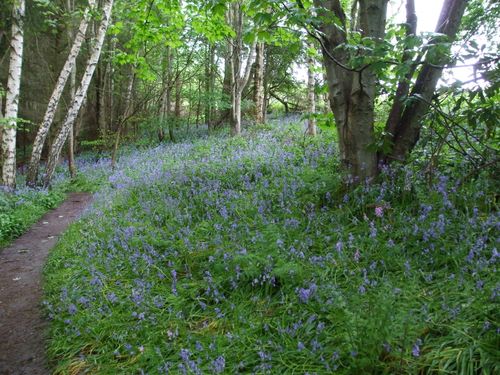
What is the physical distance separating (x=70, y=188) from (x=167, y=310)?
32.4ft

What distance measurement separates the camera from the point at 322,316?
10.3 ft

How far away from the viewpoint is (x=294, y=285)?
3.65 m

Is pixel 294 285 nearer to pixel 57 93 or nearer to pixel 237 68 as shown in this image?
pixel 57 93

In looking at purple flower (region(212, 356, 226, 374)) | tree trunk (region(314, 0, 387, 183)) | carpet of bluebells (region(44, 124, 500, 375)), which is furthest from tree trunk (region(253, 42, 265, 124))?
purple flower (region(212, 356, 226, 374))

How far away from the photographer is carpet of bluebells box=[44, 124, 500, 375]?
2.70 m

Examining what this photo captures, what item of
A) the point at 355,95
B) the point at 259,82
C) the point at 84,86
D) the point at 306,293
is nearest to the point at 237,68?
the point at 259,82

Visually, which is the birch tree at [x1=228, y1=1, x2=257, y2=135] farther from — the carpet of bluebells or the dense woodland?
the carpet of bluebells

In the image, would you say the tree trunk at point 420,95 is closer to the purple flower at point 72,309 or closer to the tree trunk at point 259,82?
the purple flower at point 72,309

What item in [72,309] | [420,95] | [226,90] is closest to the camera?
[72,309]

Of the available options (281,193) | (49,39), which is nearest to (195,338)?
(281,193)

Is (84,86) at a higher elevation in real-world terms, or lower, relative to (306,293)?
higher

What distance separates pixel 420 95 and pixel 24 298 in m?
5.63

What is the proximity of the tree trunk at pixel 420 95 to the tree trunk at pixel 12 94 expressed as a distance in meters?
8.95

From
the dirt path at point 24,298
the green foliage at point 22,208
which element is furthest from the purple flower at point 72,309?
the green foliage at point 22,208
